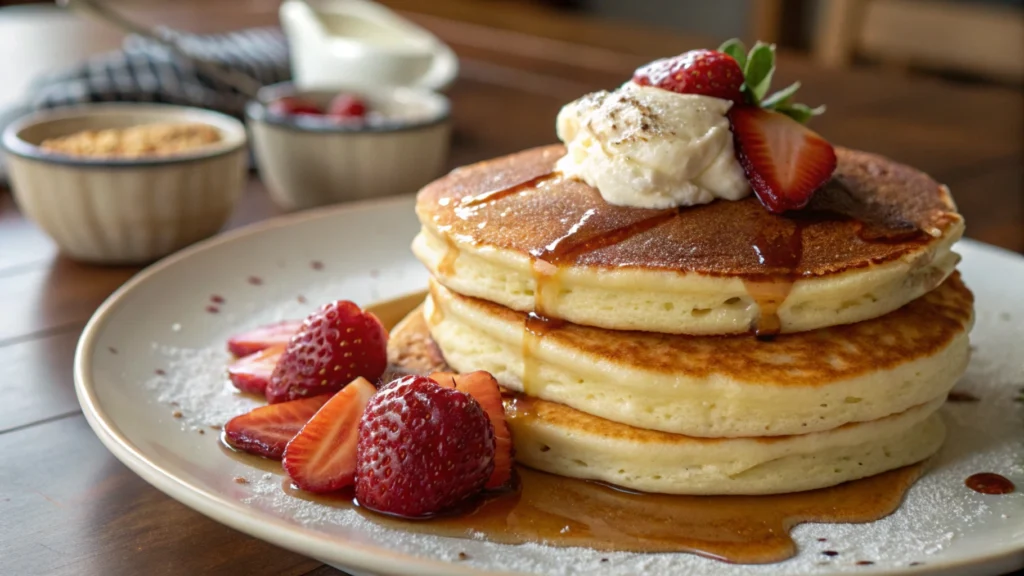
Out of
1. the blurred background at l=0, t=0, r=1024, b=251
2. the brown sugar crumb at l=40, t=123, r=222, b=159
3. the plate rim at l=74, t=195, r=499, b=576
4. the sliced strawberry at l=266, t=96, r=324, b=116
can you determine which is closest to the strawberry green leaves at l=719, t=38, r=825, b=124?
the plate rim at l=74, t=195, r=499, b=576

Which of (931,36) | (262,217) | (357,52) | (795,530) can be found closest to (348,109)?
(262,217)

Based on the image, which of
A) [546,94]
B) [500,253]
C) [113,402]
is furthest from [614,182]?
[546,94]

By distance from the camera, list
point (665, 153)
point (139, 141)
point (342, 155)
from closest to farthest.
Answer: point (665, 153) → point (139, 141) → point (342, 155)

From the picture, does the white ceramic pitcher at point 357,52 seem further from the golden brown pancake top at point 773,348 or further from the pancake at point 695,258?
the golden brown pancake top at point 773,348

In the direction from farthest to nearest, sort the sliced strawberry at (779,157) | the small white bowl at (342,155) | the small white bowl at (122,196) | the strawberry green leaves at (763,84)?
the small white bowl at (342,155), the small white bowl at (122,196), the strawberry green leaves at (763,84), the sliced strawberry at (779,157)

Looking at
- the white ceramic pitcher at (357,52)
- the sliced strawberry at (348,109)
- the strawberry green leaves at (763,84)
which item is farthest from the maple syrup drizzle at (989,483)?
the white ceramic pitcher at (357,52)

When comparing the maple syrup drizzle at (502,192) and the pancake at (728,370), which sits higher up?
the maple syrup drizzle at (502,192)

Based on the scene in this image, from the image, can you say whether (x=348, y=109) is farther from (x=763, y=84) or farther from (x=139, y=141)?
(x=763, y=84)

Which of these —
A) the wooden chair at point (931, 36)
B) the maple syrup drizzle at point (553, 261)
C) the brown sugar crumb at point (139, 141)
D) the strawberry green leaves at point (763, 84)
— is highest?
the strawberry green leaves at point (763, 84)
